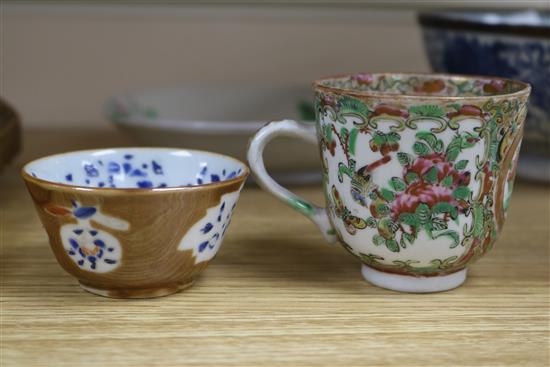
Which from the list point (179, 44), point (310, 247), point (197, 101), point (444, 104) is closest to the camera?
point (444, 104)

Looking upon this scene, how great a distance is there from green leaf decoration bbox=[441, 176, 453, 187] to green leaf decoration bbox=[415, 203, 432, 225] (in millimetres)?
16

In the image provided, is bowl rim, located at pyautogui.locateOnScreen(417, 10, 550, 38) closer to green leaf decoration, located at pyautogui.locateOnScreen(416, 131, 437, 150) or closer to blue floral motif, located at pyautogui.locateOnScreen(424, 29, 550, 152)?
blue floral motif, located at pyautogui.locateOnScreen(424, 29, 550, 152)

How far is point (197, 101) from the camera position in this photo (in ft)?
2.83

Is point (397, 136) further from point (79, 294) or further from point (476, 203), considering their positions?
point (79, 294)

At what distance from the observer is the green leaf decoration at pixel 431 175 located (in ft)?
1.47

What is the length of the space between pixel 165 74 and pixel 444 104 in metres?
0.61

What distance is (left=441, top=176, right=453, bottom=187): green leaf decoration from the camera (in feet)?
1.48

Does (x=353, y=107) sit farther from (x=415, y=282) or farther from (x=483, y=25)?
(x=483, y=25)

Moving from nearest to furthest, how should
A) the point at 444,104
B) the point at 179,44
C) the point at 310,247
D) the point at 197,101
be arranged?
the point at 444,104 < the point at 310,247 < the point at 197,101 < the point at 179,44

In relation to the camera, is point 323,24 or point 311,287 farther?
point 323,24

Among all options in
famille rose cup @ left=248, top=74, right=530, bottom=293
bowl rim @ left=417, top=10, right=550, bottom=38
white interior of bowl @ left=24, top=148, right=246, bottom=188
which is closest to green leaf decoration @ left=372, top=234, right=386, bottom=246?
famille rose cup @ left=248, top=74, right=530, bottom=293

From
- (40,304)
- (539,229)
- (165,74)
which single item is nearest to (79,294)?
(40,304)

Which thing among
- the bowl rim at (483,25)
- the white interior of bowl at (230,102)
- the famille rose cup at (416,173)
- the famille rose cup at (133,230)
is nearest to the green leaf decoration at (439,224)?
the famille rose cup at (416,173)

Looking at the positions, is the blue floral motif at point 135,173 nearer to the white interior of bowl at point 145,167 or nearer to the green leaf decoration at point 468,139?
the white interior of bowl at point 145,167
